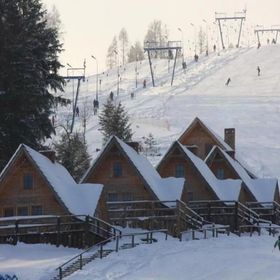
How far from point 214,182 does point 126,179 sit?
7.04 meters

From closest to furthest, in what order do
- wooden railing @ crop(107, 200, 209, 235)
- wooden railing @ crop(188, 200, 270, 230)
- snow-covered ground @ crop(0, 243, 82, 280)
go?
snow-covered ground @ crop(0, 243, 82, 280) → wooden railing @ crop(107, 200, 209, 235) → wooden railing @ crop(188, 200, 270, 230)

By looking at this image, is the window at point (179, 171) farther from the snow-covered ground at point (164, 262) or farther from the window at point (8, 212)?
the window at point (8, 212)

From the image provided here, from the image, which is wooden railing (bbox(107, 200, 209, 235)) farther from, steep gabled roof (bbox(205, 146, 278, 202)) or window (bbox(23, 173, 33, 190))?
steep gabled roof (bbox(205, 146, 278, 202))

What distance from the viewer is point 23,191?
37125 millimetres

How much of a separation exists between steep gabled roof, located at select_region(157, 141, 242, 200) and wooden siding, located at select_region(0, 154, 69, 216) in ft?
41.4

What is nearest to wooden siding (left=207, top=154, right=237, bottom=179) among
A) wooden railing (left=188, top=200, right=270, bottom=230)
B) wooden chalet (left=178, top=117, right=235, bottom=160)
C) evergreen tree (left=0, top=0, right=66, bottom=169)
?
wooden chalet (left=178, top=117, right=235, bottom=160)

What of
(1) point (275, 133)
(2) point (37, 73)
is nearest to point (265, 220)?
(2) point (37, 73)

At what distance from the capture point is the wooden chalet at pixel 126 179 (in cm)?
4253

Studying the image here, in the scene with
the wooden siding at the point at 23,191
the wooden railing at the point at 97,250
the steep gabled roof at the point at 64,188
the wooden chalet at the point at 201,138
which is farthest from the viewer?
the wooden chalet at the point at 201,138

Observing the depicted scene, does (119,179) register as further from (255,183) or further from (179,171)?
(255,183)

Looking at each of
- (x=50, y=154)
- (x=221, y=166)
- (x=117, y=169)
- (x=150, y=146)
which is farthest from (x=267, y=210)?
(x=150, y=146)

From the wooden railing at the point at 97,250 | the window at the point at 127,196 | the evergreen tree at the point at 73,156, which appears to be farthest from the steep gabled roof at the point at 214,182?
the wooden railing at the point at 97,250

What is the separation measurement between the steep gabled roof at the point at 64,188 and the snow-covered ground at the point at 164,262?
300 cm

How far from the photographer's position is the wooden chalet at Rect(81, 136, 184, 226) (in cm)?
4253
